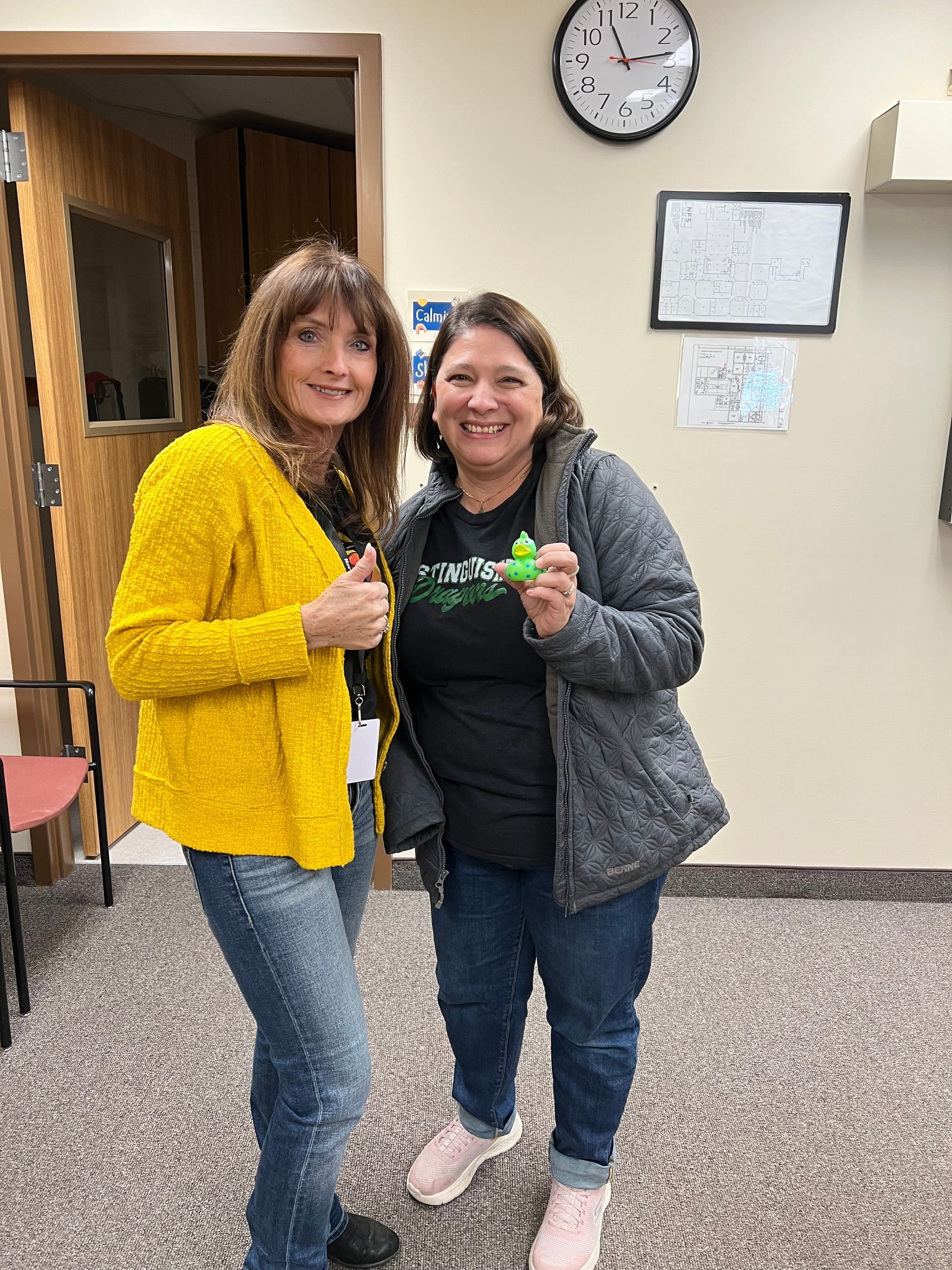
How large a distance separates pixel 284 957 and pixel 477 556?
0.60 meters

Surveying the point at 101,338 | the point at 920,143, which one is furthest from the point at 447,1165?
the point at 101,338

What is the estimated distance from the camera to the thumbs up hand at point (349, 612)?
3.51ft

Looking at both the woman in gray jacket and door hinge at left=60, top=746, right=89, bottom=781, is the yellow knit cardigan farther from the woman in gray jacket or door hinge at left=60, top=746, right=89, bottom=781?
door hinge at left=60, top=746, right=89, bottom=781

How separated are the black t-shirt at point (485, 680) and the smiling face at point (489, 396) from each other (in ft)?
0.28

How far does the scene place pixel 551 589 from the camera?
1.11m

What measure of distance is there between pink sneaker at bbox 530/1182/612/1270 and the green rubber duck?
108 centimetres

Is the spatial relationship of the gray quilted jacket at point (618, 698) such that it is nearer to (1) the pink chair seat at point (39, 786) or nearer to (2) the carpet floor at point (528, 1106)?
(2) the carpet floor at point (528, 1106)

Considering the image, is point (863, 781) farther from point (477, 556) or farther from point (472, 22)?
point (472, 22)

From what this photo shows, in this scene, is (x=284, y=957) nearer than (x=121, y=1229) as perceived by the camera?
Yes

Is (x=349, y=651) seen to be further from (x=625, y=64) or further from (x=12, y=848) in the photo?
(x=625, y=64)

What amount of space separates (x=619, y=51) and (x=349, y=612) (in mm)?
1835

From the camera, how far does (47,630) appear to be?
2.62 m

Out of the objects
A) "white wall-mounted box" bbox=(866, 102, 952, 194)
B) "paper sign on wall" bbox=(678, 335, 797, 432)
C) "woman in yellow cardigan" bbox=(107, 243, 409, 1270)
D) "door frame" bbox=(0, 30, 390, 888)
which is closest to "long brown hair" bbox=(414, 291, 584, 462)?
"woman in yellow cardigan" bbox=(107, 243, 409, 1270)

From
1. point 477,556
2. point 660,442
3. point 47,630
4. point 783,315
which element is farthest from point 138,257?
point 477,556
